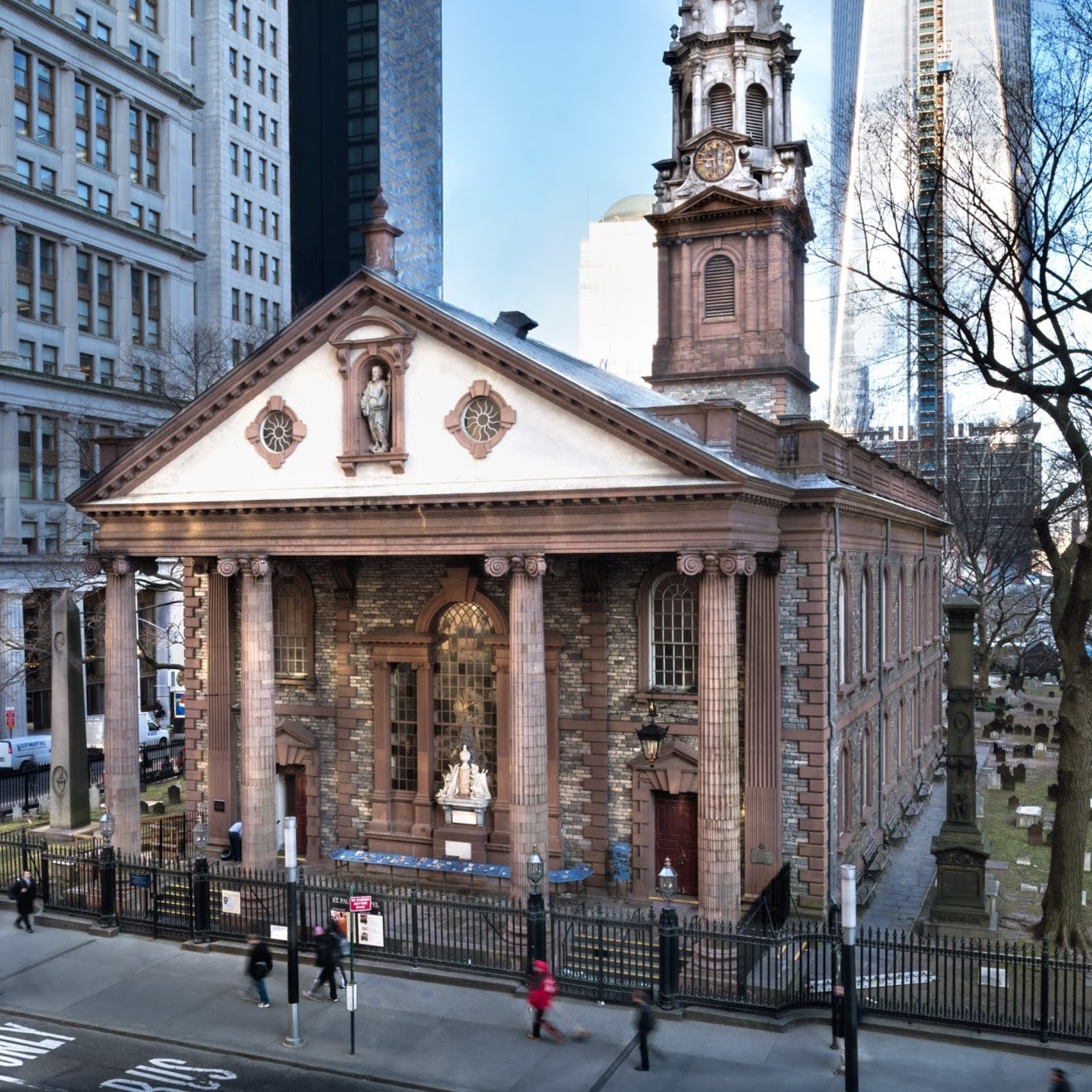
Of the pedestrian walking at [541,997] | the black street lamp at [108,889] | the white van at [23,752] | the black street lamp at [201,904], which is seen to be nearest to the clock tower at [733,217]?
the black street lamp at [201,904]

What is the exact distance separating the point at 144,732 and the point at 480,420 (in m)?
32.3

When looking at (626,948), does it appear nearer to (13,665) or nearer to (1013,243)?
(1013,243)

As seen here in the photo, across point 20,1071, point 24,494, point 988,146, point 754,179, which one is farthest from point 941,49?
point 24,494

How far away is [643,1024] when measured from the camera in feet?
53.9

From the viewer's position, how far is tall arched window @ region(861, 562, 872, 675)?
27812 mm

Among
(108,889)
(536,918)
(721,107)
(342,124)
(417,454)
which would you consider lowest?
(108,889)

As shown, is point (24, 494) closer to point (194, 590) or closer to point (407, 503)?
point (194, 590)

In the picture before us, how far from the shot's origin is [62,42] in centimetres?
5306

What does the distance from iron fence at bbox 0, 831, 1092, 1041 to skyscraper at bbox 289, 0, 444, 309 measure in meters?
71.6

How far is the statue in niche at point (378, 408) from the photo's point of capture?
2319 cm

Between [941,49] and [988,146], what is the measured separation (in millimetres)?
17836

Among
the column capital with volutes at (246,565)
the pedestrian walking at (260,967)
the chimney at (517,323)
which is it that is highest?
the chimney at (517,323)

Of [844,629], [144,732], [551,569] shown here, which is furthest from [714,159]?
[144,732]

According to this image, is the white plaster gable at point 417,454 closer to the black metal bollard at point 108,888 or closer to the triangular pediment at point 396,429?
the triangular pediment at point 396,429
